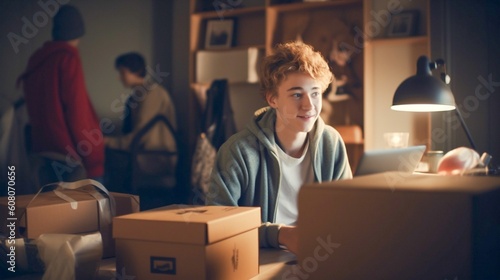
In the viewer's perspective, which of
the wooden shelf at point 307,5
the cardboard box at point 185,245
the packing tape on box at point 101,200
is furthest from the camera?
the wooden shelf at point 307,5

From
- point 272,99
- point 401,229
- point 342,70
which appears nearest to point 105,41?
point 342,70

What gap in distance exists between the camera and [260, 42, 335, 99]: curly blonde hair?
1.93 meters

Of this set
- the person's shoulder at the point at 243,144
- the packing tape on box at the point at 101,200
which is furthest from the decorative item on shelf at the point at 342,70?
the packing tape on box at the point at 101,200

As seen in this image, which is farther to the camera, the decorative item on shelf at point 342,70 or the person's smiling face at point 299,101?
the decorative item on shelf at point 342,70

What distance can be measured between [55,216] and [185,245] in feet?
1.32

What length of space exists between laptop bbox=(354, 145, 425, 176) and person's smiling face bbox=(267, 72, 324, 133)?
490mm

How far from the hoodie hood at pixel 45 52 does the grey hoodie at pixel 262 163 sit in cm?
180

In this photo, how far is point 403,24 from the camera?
3732 mm

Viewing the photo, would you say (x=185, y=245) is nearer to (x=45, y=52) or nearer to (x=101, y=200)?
(x=101, y=200)

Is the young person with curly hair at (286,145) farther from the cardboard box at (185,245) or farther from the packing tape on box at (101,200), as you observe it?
the cardboard box at (185,245)

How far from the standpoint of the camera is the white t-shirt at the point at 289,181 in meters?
1.93

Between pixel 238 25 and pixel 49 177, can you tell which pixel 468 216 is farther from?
pixel 238 25

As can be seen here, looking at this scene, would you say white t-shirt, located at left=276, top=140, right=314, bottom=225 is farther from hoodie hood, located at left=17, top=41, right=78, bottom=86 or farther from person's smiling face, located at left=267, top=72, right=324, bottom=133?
hoodie hood, located at left=17, top=41, right=78, bottom=86

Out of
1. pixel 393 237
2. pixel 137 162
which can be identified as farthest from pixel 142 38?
pixel 393 237
